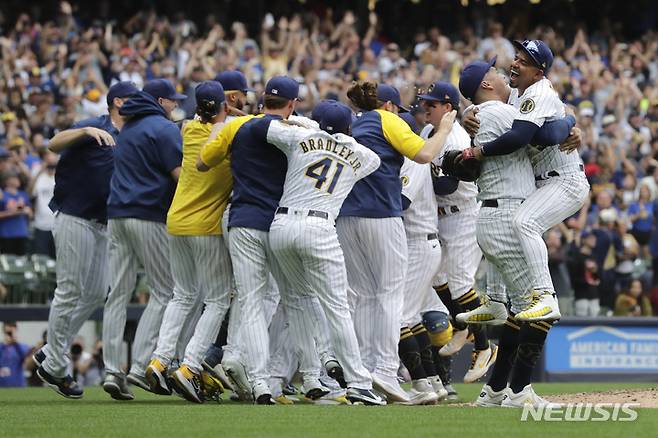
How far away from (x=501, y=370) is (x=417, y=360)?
1.37 metres

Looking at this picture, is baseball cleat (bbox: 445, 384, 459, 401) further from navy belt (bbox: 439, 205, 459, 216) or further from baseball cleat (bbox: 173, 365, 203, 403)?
baseball cleat (bbox: 173, 365, 203, 403)

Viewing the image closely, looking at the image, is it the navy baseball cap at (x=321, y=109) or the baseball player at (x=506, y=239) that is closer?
the baseball player at (x=506, y=239)

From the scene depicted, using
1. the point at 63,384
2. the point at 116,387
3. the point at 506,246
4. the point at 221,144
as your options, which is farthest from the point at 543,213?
the point at 63,384

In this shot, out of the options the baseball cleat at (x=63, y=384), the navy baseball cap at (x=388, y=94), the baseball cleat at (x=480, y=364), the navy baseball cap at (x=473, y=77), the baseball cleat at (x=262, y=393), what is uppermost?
the navy baseball cap at (x=473, y=77)

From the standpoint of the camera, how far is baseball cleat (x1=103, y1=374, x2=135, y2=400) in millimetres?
10055

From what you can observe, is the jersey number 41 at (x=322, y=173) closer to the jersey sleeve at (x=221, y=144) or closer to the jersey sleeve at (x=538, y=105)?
the jersey sleeve at (x=221, y=144)

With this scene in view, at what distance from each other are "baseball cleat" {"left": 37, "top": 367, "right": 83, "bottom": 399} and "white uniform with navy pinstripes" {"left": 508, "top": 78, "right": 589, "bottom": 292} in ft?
13.5

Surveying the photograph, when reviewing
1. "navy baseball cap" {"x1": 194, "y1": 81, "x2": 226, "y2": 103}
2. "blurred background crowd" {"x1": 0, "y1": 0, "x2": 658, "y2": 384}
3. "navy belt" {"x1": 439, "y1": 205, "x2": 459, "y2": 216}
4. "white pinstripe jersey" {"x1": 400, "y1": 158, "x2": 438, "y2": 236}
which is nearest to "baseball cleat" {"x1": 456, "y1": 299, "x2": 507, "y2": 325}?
"white pinstripe jersey" {"x1": 400, "y1": 158, "x2": 438, "y2": 236}

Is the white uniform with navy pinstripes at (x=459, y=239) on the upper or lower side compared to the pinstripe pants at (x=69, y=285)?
upper

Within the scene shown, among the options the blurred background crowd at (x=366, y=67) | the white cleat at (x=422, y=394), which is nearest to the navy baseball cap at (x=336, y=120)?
the white cleat at (x=422, y=394)

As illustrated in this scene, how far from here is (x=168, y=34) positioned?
2194cm

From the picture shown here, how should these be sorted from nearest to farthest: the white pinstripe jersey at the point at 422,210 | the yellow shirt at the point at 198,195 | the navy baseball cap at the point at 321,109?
the navy baseball cap at the point at 321,109 → the yellow shirt at the point at 198,195 → the white pinstripe jersey at the point at 422,210

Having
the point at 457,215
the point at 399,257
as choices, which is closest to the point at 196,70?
the point at 457,215

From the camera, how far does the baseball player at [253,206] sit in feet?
30.0
